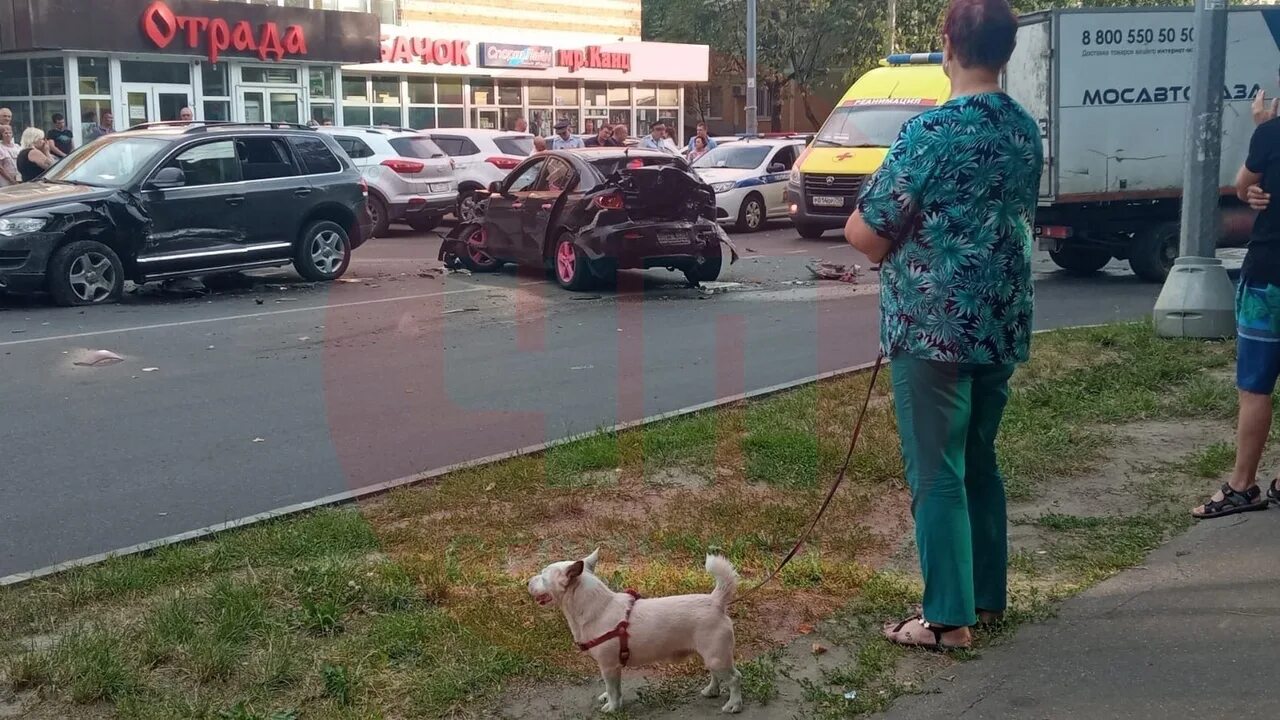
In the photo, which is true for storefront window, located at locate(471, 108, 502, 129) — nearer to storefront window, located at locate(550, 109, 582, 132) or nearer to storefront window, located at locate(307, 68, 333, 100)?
storefront window, located at locate(550, 109, 582, 132)

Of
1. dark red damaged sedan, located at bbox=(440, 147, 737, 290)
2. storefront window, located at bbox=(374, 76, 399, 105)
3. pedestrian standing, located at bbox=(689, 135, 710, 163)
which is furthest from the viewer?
storefront window, located at bbox=(374, 76, 399, 105)

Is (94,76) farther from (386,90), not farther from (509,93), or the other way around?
(509,93)

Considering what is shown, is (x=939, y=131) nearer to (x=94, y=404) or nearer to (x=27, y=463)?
(x=27, y=463)

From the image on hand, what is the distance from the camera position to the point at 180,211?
14414 millimetres

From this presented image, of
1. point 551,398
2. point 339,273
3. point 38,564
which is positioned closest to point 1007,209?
point 38,564

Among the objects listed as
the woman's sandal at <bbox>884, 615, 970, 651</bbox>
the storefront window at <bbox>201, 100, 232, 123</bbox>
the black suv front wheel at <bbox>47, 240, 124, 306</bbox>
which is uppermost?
the storefront window at <bbox>201, 100, 232, 123</bbox>

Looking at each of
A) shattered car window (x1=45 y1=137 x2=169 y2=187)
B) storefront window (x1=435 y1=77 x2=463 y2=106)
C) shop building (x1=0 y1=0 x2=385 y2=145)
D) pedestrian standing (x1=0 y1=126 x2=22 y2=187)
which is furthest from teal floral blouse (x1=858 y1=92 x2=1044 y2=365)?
storefront window (x1=435 y1=77 x2=463 y2=106)

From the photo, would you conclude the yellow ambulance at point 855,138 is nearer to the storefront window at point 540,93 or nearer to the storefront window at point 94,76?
the storefront window at point 94,76

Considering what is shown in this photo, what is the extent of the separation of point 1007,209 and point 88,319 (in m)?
10.8

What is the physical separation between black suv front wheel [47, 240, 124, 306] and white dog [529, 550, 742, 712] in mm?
10960

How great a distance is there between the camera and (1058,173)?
48.1 ft

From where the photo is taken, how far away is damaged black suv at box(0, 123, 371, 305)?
44.2 ft

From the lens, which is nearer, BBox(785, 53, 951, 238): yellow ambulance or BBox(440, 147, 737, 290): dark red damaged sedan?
BBox(440, 147, 737, 290): dark red damaged sedan

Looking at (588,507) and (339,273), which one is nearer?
(588,507)
